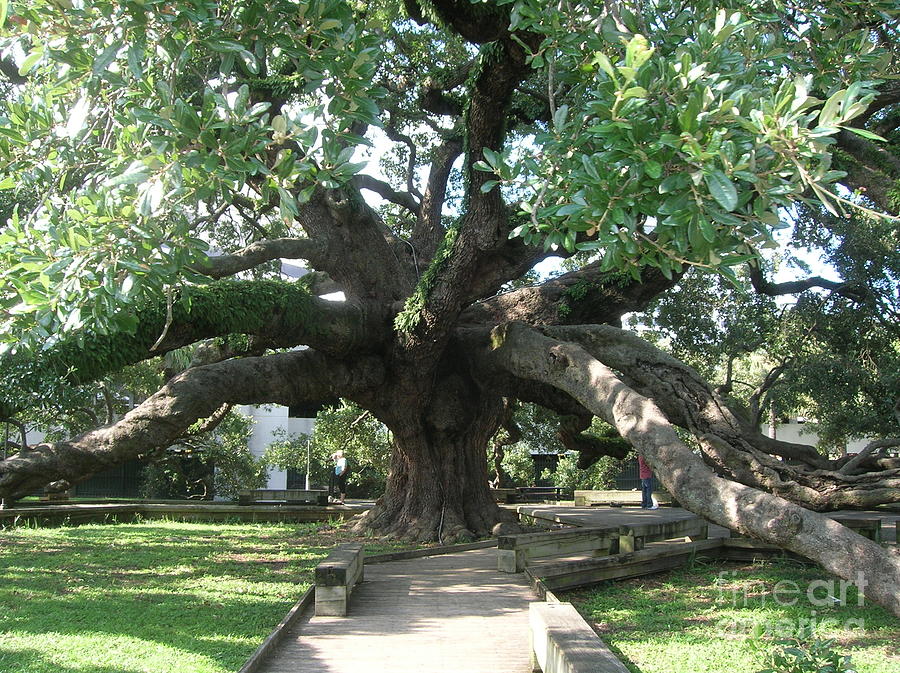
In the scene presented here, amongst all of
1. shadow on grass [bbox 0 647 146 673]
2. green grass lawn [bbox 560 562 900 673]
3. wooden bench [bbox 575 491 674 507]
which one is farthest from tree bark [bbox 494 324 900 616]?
wooden bench [bbox 575 491 674 507]

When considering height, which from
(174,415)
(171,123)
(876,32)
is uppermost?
(876,32)

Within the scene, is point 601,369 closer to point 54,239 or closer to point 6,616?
point 54,239

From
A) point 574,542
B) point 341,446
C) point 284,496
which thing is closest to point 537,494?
point 341,446

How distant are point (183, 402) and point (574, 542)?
5.37 metres

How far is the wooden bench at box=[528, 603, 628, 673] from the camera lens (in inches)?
153

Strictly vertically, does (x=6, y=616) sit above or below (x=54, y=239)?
below

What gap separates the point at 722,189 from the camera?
3715 mm

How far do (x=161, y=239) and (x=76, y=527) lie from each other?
12.2 metres

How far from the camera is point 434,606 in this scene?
7266 mm

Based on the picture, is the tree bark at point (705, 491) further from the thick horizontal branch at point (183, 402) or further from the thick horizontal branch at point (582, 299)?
the thick horizontal branch at point (183, 402)

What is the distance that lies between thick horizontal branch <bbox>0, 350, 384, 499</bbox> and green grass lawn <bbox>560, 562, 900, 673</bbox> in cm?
504

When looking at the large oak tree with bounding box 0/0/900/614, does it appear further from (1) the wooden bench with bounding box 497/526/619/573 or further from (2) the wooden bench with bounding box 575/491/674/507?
(2) the wooden bench with bounding box 575/491/674/507

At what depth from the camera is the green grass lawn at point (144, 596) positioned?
5.62 m

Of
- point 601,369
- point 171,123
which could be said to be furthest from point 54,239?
point 601,369
